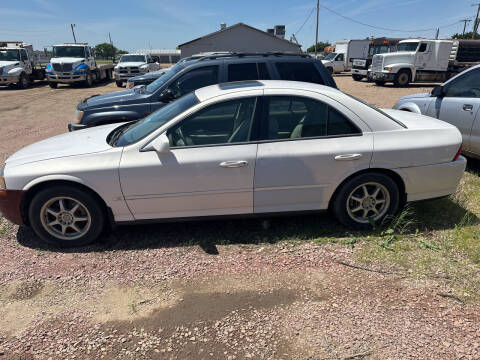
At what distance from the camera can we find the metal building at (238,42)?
3225 cm

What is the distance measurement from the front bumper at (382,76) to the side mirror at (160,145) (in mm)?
20751

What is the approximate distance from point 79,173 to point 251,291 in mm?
1987

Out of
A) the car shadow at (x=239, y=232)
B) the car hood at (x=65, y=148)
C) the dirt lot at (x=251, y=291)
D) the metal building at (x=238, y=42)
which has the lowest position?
the dirt lot at (x=251, y=291)

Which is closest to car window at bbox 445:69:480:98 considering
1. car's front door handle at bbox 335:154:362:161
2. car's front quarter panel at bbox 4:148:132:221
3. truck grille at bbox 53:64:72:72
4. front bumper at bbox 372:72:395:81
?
car's front door handle at bbox 335:154:362:161

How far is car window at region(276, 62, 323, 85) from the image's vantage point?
5.89 metres

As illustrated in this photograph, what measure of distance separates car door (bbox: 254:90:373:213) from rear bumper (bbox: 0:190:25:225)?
2.38 m

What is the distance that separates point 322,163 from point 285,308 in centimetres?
147

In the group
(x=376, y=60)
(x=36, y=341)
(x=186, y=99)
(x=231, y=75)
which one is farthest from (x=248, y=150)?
(x=376, y=60)

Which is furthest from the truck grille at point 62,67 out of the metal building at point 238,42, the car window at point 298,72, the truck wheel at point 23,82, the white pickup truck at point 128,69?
the car window at point 298,72

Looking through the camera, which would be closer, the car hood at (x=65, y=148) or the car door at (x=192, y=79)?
the car hood at (x=65, y=148)

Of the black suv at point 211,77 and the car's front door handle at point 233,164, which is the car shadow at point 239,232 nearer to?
the car's front door handle at point 233,164

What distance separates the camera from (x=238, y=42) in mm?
32656

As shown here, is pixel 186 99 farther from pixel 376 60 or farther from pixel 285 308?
pixel 376 60

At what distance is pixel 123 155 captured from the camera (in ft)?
10.7
